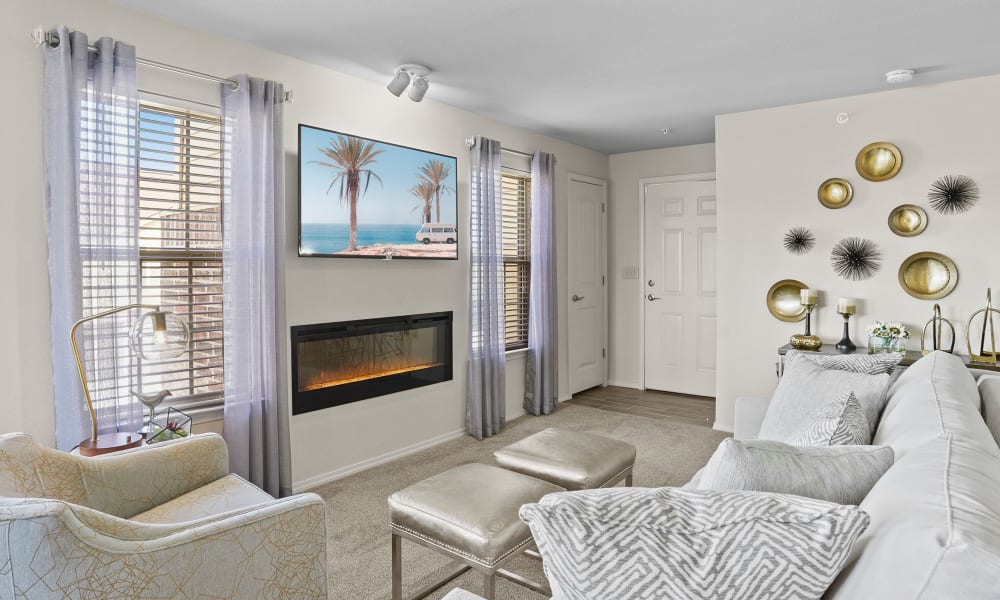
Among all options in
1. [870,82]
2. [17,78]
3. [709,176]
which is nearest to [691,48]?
[870,82]

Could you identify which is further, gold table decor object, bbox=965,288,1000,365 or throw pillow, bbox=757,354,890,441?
gold table decor object, bbox=965,288,1000,365

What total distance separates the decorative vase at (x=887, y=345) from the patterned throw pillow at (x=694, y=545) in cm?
351

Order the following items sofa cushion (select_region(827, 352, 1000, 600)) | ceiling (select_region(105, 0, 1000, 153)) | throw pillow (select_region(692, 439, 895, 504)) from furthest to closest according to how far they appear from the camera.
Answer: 1. ceiling (select_region(105, 0, 1000, 153))
2. throw pillow (select_region(692, 439, 895, 504))
3. sofa cushion (select_region(827, 352, 1000, 600))

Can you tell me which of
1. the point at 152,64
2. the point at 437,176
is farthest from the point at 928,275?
the point at 152,64

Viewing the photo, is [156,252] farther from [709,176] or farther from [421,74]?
[709,176]

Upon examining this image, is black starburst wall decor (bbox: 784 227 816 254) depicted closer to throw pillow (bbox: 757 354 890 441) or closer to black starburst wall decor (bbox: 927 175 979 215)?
black starburst wall decor (bbox: 927 175 979 215)

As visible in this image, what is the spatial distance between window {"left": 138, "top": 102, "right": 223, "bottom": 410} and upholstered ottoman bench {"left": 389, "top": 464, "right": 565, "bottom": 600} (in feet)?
4.75

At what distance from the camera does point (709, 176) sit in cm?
552

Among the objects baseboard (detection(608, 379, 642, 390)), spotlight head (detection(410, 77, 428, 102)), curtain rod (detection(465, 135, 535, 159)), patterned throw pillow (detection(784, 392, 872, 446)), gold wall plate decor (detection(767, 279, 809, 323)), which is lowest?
baseboard (detection(608, 379, 642, 390))

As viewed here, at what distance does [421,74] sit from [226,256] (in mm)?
1579

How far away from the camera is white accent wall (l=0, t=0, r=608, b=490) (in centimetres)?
230

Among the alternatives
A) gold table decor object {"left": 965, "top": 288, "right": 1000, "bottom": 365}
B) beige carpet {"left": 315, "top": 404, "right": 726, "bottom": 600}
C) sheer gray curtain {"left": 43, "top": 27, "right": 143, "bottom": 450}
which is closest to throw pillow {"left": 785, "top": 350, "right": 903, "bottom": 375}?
beige carpet {"left": 315, "top": 404, "right": 726, "bottom": 600}

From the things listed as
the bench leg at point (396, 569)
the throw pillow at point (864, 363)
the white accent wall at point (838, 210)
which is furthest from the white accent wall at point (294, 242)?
the throw pillow at point (864, 363)

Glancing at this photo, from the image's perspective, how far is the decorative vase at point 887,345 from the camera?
12.2 ft
